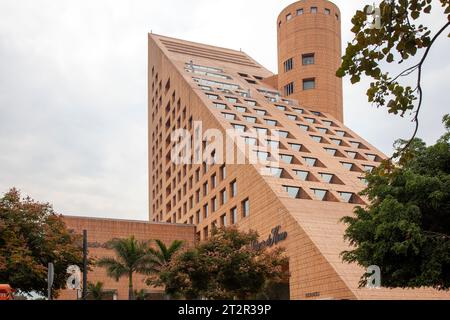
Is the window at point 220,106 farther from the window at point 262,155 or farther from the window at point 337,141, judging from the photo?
the window at point 262,155

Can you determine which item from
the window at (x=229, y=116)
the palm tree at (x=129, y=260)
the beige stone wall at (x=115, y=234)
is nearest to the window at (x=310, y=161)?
the window at (x=229, y=116)

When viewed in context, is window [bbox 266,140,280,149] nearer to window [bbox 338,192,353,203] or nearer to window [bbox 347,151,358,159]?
window [bbox 347,151,358,159]

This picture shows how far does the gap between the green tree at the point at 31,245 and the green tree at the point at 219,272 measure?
21.9ft

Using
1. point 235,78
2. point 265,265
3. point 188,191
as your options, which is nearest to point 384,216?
point 265,265

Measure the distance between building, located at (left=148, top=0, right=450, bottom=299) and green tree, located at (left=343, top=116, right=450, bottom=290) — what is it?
10.4m

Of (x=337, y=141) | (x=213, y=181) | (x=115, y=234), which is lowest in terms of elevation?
(x=115, y=234)

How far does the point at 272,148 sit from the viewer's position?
201ft

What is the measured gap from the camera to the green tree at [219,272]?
3841 centimetres

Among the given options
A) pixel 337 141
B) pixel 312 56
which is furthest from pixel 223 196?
pixel 312 56

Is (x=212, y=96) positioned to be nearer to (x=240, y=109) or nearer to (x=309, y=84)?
(x=240, y=109)

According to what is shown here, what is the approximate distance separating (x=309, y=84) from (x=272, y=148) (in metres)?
26.9

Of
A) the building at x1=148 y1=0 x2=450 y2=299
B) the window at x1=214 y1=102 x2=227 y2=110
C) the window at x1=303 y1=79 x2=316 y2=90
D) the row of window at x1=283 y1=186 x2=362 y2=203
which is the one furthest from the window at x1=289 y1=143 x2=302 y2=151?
the window at x1=303 y1=79 x2=316 y2=90

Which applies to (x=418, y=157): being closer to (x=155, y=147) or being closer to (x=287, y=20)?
(x=287, y=20)
